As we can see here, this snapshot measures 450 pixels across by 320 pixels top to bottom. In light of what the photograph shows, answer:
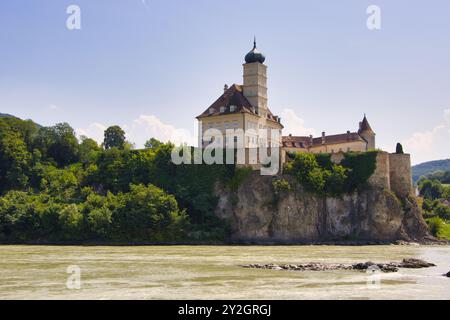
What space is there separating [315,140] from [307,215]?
1874 cm

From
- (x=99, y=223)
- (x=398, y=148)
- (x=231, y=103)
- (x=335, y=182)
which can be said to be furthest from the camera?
(x=398, y=148)

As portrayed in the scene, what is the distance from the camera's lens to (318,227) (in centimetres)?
6353

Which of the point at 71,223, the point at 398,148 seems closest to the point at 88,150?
the point at 71,223

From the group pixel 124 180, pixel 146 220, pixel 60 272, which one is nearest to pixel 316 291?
pixel 60 272

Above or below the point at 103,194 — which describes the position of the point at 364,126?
above

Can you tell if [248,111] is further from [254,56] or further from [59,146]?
[59,146]

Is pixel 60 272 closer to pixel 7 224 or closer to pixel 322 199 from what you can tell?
pixel 7 224

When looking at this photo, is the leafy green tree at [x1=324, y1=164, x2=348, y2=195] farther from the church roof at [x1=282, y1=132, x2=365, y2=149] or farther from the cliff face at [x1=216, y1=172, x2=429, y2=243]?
the church roof at [x1=282, y1=132, x2=365, y2=149]

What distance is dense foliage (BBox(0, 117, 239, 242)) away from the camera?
59703 mm

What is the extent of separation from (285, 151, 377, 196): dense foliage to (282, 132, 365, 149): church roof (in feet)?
34.0

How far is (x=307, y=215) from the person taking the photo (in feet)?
208

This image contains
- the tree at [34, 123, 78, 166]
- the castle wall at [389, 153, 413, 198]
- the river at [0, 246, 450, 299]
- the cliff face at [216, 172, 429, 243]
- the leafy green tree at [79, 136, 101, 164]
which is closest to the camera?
the river at [0, 246, 450, 299]

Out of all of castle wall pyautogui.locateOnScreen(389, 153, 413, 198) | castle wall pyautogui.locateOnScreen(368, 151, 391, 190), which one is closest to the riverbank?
castle wall pyautogui.locateOnScreen(389, 153, 413, 198)
